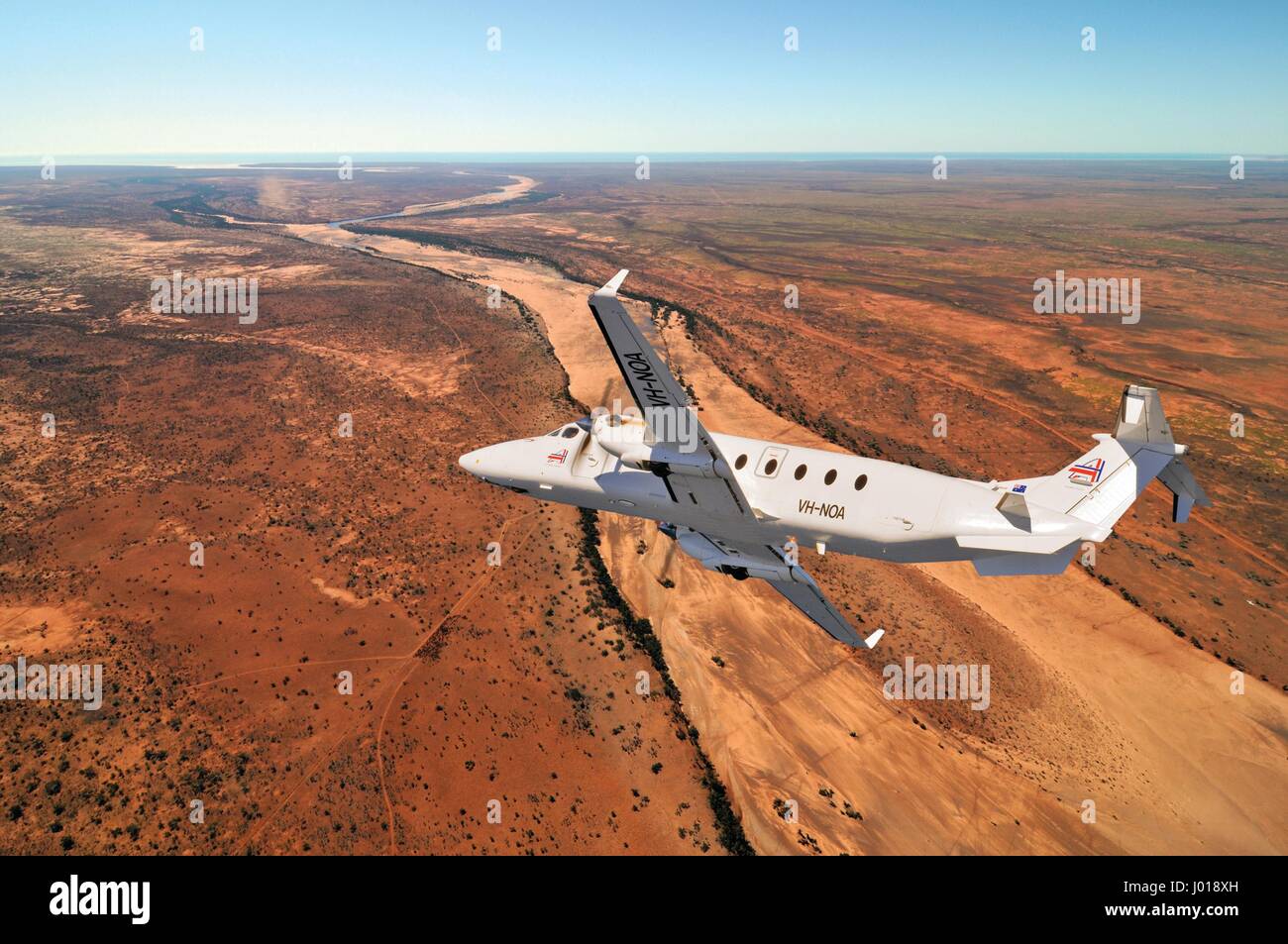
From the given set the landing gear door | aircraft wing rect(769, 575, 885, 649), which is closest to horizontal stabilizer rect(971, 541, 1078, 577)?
the landing gear door

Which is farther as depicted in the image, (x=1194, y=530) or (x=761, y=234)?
(x=761, y=234)

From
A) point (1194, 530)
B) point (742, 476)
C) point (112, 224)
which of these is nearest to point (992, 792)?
point (742, 476)

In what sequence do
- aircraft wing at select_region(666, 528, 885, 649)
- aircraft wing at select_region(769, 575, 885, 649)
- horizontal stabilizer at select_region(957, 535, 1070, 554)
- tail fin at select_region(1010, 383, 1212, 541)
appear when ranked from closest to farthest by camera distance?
horizontal stabilizer at select_region(957, 535, 1070, 554) < tail fin at select_region(1010, 383, 1212, 541) < aircraft wing at select_region(666, 528, 885, 649) < aircraft wing at select_region(769, 575, 885, 649)

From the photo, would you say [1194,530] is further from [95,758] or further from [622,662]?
[95,758]

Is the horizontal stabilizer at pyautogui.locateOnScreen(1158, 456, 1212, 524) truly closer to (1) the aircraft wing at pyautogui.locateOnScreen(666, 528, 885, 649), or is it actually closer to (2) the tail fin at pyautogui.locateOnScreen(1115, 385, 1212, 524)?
(2) the tail fin at pyautogui.locateOnScreen(1115, 385, 1212, 524)

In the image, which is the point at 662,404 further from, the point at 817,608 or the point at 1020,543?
the point at 817,608

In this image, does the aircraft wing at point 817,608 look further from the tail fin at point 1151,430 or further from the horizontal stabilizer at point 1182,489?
the tail fin at point 1151,430

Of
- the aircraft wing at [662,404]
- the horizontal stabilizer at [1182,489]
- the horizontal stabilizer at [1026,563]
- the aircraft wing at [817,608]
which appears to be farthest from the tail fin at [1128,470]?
the aircraft wing at [662,404]
